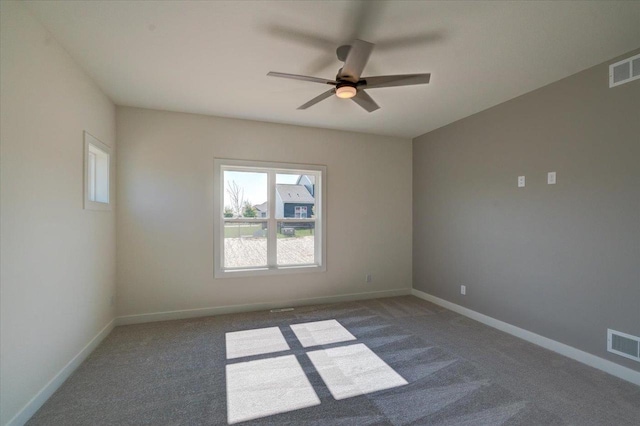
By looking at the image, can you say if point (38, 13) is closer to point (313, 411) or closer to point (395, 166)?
point (313, 411)

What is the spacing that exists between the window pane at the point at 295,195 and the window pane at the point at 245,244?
1.29 ft

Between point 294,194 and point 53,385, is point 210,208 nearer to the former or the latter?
point 294,194

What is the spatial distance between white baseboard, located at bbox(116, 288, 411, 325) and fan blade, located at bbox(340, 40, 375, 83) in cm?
325

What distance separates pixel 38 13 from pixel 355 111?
2985 millimetres

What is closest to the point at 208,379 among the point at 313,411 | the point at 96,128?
the point at 313,411

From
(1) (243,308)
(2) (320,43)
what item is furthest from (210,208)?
(2) (320,43)

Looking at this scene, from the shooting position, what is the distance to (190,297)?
394 cm

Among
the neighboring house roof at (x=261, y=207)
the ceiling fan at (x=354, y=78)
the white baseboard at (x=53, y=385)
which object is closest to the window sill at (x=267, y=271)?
the neighboring house roof at (x=261, y=207)

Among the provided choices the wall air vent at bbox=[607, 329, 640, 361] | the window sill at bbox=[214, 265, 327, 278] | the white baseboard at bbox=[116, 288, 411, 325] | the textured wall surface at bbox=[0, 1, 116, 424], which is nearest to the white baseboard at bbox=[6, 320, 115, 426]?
the textured wall surface at bbox=[0, 1, 116, 424]

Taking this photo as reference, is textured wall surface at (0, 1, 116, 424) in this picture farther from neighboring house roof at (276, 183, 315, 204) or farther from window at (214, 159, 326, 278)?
neighboring house roof at (276, 183, 315, 204)

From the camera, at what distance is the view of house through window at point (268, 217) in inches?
166

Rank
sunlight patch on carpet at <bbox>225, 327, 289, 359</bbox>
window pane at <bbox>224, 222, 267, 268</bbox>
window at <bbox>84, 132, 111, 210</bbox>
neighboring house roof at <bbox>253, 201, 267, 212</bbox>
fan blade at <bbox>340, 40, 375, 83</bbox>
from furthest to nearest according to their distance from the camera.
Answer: neighboring house roof at <bbox>253, 201, 267, 212</bbox>
window pane at <bbox>224, 222, 267, 268</bbox>
sunlight patch on carpet at <bbox>225, 327, 289, 359</bbox>
window at <bbox>84, 132, 111, 210</bbox>
fan blade at <bbox>340, 40, 375, 83</bbox>

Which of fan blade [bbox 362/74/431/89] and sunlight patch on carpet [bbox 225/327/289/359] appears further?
sunlight patch on carpet [bbox 225/327/289/359]

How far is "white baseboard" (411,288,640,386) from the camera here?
245 centimetres
